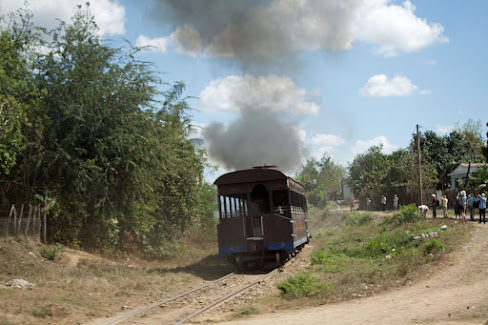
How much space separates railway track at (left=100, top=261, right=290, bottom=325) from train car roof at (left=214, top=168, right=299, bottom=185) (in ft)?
11.4

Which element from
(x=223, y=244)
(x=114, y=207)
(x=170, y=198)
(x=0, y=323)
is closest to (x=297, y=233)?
(x=223, y=244)

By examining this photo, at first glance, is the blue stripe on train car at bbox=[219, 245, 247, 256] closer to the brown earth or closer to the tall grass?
the brown earth

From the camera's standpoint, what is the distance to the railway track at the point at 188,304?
10219 mm

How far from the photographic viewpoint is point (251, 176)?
59.7 feet

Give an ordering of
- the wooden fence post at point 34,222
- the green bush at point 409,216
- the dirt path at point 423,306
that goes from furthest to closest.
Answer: the green bush at point 409,216 → the wooden fence post at point 34,222 → the dirt path at point 423,306

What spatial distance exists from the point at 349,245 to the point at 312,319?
44.1 ft

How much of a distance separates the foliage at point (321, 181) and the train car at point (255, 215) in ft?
157

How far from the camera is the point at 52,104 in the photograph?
1947 centimetres

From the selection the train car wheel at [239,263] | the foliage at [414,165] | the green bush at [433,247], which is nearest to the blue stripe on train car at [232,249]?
the train car wheel at [239,263]

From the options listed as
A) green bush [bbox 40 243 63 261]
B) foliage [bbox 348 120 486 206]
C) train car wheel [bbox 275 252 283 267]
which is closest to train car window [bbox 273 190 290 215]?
train car wheel [bbox 275 252 283 267]

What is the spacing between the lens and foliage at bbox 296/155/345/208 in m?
69.6

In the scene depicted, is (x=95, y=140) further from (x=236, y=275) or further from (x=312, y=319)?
(x=312, y=319)

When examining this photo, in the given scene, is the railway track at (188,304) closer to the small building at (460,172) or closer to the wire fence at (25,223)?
the wire fence at (25,223)

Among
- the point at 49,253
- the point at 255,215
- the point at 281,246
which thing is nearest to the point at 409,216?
the point at 281,246
